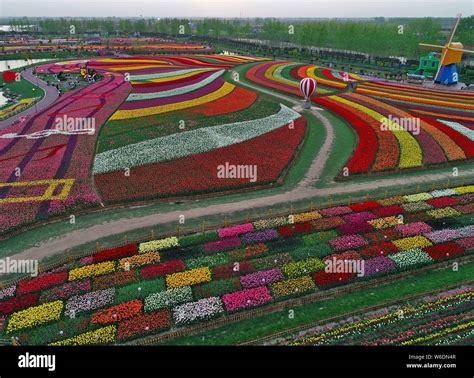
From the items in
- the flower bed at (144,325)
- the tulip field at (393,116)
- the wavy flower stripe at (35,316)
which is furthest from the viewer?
the tulip field at (393,116)

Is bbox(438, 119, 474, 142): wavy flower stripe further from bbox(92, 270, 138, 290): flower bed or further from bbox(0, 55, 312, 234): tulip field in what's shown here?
bbox(92, 270, 138, 290): flower bed

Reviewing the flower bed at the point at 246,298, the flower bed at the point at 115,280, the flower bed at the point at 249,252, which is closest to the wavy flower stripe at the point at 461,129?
the flower bed at the point at 249,252

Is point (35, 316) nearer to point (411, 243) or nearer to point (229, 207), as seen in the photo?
point (229, 207)

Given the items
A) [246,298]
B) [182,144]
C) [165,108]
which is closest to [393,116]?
[182,144]

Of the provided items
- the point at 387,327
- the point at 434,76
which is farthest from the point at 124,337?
the point at 434,76

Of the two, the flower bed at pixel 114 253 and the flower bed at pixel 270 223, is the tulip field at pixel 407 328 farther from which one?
the flower bed at pixel 114 253

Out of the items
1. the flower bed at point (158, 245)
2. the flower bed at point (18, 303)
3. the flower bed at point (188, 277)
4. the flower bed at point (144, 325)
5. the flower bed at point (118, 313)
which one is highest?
the flower bed at point (158, 245)
